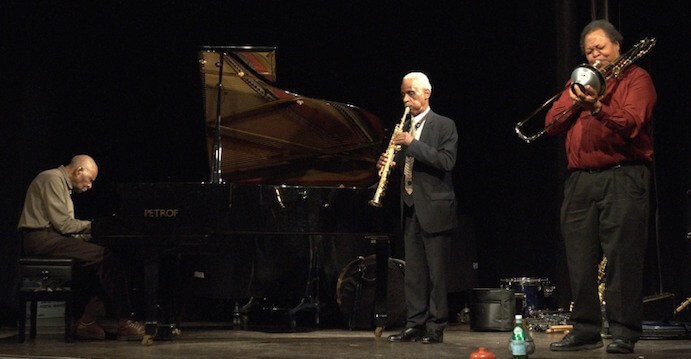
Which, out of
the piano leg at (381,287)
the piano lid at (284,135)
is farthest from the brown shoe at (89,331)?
the piano leg at (381,287)

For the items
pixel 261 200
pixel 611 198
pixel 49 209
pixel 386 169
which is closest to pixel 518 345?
pixel 611 198

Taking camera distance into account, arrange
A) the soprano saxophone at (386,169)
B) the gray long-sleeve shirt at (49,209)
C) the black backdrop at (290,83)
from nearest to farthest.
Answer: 1. the soprano saxophone at (386,169)
2. the gray long-sleeve shirt at (49,209)
3. the black backdrop at (290,83)

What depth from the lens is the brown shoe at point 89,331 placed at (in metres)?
5.46

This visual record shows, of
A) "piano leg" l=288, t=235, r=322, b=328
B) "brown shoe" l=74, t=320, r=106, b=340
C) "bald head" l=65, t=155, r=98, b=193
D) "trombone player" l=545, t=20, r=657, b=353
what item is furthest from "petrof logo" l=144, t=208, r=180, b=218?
"trombone player" l=545, t=20, r=657, b=353

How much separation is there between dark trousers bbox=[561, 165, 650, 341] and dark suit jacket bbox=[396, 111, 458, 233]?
79 centimetres

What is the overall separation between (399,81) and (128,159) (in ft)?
7.95

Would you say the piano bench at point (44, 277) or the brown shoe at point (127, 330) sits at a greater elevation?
the piano bench at point (44, 277)

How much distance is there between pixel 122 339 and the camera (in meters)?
5.41

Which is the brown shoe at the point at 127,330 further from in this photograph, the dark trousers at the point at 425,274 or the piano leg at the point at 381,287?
the dark trousers at the point at 425,274

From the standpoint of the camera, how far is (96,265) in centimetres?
552

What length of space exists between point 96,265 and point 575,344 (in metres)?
2.92

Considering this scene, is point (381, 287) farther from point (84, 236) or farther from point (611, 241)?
point (84, 236)

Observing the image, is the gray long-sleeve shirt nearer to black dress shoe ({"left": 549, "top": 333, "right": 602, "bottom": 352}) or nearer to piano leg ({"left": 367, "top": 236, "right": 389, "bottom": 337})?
piano leg ({"left": 367, "top": 236, "right": 389, "bottom": 337})

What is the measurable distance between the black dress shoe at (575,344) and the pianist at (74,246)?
250 cm
